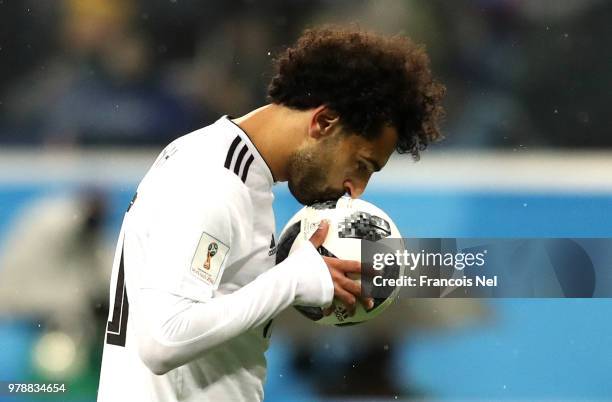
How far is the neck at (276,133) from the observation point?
212 centimetres

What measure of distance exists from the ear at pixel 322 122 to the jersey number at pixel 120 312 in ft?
1.69

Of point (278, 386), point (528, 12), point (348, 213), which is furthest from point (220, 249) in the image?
point (528, 12)

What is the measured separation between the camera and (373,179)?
3.89m

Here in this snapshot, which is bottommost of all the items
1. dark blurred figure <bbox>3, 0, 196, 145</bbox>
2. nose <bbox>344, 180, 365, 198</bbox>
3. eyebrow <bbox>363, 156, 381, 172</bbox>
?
nose <bbox>344, 180, 365, 198</bbox>

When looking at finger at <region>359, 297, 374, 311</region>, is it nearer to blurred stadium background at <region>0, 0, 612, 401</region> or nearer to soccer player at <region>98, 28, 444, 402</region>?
soccer player at <region>98, 28, 444, 402</region>

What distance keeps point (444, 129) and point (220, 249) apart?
2.22 meters

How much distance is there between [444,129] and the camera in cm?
398

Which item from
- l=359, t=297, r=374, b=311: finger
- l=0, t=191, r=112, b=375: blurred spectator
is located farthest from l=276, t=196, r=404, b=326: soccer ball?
l=0, t=191, r=112, b=375: blurred spectator

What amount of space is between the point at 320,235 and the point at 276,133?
0.91 ft

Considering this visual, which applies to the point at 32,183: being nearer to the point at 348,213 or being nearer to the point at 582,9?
the point at 348,213

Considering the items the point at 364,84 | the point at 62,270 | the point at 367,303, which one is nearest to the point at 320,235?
the point at 367,303

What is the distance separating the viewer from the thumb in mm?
2230

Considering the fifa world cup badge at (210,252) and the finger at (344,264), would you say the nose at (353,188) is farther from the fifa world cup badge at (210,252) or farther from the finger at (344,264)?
the fifa world cup badge at (210,252)

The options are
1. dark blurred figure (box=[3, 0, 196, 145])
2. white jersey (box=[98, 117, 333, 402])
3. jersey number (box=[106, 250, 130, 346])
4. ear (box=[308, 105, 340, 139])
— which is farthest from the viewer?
dark blurred figure (box=[3, 0, 196, 145])
